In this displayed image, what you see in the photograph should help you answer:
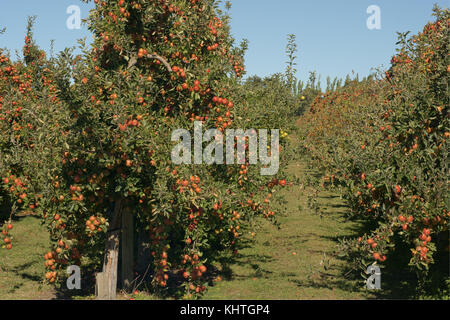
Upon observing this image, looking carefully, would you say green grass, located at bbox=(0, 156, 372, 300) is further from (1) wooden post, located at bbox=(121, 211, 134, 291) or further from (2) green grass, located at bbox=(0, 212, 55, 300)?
(1) wooden post, located at bbox=(121, 211, 134, 291)

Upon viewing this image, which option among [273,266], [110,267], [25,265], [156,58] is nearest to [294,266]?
[273,266]

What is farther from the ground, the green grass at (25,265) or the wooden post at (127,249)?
the wooden post at (127,249)

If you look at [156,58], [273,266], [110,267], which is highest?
[156,58]

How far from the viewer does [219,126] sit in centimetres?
832

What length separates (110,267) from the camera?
29.2ft

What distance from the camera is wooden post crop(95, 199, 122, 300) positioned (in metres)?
8.82

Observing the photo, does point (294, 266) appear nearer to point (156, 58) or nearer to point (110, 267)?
point (110, 267)

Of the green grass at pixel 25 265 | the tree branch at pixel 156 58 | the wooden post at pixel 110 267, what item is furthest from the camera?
the green grass at pixel 25 265

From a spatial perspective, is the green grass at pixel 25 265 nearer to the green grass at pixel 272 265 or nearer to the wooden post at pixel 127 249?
the green grass at pixel 272 265

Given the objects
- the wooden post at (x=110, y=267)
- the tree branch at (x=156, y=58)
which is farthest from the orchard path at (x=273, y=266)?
the tree branch at (x=156, y=58)

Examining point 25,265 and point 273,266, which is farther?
point 25,265

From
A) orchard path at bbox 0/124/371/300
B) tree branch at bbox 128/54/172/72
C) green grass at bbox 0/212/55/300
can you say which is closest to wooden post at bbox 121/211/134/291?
orchard path at bbox 0/124/371/300

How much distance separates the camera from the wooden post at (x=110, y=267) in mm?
8820

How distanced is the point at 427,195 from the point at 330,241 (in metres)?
8.21
